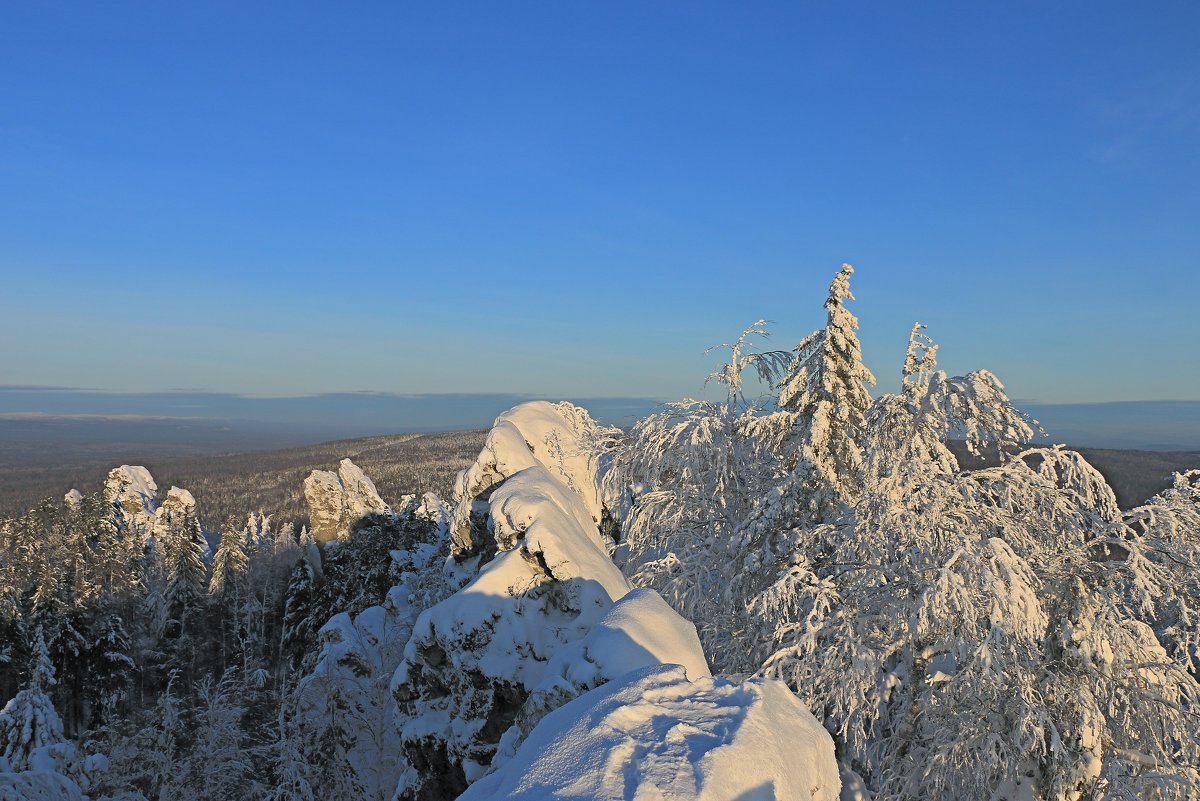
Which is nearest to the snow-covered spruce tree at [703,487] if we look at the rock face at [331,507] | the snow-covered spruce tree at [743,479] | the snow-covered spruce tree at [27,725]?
the snow-covered spruce tree at [743,479]

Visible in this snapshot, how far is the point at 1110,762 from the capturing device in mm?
8617

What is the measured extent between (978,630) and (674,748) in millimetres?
6684

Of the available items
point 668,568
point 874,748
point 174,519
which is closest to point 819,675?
point 874,748

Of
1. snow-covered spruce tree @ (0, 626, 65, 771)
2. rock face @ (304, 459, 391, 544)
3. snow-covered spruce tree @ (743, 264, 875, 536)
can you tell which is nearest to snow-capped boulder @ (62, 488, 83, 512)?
rock face @ (304, 459, 391, 544)

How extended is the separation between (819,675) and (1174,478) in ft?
23.1

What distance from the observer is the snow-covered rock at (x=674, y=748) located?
399 cm

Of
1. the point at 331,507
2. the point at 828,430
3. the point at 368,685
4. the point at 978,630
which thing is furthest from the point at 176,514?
the point at 978,630

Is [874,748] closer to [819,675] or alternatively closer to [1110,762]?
[819,675]

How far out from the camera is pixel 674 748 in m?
4.30

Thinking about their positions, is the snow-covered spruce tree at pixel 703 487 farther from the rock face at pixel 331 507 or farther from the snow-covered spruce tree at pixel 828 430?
the rock face at pixel 331 507

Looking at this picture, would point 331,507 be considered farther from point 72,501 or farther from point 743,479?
point 743,479

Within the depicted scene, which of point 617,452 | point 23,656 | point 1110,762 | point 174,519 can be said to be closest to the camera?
point 1110,762

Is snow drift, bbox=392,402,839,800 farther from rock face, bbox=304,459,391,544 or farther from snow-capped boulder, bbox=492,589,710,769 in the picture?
rock face, bbox=304,459,391,544

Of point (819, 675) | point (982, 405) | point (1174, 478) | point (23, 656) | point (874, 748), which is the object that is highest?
point (982, 405)
